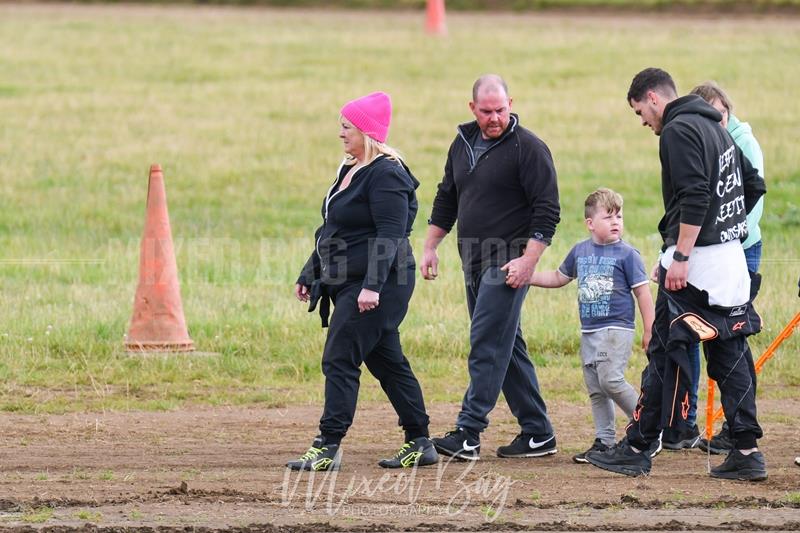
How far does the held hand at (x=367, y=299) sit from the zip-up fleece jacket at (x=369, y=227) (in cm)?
3

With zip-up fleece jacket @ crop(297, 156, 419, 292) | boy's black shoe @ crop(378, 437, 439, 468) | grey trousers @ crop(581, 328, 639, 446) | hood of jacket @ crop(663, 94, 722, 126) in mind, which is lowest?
boy's black shoe @ crop(378, 437, 439, 468)

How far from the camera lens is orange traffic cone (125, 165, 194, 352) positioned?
10203mm

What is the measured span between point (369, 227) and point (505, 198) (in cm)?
79

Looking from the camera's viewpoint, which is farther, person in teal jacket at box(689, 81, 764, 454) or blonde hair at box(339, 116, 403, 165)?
person in teal jacket at box(689, 81, 764, 454)

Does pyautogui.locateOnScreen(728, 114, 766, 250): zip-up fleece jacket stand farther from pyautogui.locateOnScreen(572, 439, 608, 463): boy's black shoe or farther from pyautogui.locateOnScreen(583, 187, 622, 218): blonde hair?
pyautogui.locateOnScreen(572, 439, 608, 463): boy's black shoe

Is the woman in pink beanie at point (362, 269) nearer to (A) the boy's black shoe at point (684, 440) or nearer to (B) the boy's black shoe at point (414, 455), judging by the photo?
(B) the boy's black shoe at point (414, 455)

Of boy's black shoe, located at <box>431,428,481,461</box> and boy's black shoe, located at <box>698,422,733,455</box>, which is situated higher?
boy's black shoe, located at <box>431,428,481,461</box>

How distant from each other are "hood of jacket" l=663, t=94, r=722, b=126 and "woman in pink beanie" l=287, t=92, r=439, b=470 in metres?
1.36

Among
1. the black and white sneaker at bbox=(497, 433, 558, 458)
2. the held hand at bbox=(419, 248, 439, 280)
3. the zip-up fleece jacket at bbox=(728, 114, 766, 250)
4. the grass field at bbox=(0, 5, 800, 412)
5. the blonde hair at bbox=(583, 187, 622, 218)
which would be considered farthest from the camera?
the grass field at bbox=(0, 5, 800, 412)

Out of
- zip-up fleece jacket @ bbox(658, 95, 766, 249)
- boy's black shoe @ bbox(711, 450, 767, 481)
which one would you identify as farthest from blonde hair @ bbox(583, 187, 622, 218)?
boy's black shoe @ bbox(711, 450, 767, 481)

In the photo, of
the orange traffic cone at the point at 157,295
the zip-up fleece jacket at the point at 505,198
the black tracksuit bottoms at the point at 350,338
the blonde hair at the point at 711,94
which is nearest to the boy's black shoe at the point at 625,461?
the zip-up fleece jacket at the point at 505,198

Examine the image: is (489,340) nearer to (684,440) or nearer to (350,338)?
(350,338)

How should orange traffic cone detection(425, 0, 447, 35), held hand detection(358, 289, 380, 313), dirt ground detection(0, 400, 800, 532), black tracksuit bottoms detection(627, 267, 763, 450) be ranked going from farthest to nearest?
orange traffic cone detection(425, 0, 447, 35), held hand detection(358, 289, 380, 313), black tracksuit bottoms detection(627, 267, 763, 450), dirt ground detection(0, 400, 800, 532)

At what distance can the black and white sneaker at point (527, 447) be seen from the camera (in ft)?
25.3
